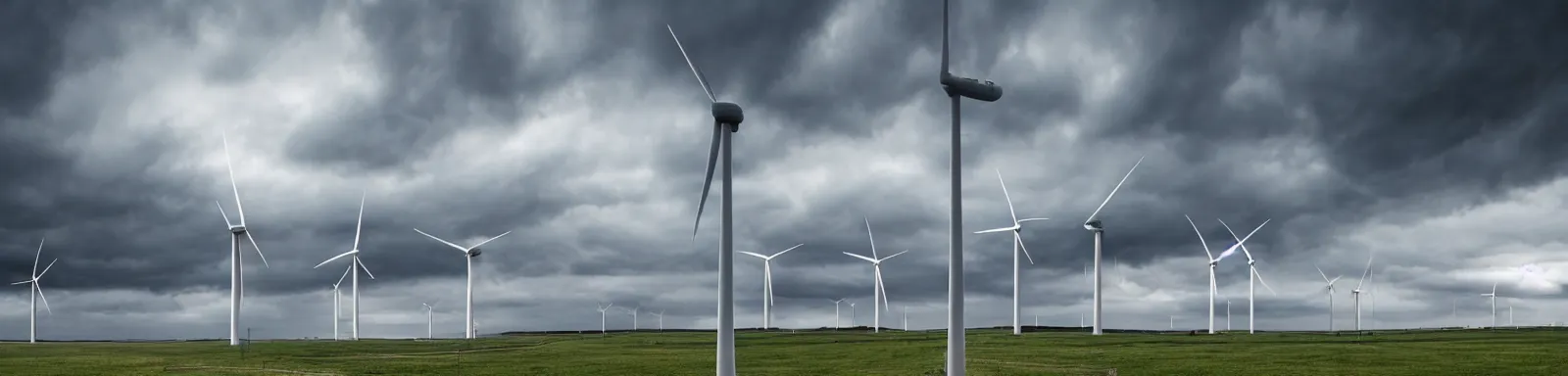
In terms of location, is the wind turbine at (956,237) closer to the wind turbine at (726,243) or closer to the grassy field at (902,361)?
the wind turbine at (726,243)

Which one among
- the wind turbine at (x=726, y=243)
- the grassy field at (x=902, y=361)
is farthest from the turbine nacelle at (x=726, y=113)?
the grassy field at (x=902, y=361)

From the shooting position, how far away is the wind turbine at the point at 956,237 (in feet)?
171

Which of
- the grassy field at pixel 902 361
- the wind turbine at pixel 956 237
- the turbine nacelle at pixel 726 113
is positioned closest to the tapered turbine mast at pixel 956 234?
the wind turbine at pixel 956 237

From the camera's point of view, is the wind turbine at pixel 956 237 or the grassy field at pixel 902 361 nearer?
the wind turbine at pixel 956 237

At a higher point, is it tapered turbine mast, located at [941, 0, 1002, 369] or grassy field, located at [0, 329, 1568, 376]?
tapered turbine mast, located at [941, 0, 1002, 369]

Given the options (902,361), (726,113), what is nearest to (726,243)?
(726,113)

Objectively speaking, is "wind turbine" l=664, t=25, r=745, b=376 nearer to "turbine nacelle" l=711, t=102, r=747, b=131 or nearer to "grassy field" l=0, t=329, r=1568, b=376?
"turbine nacelle" l=711, t=102, r=747, b=131

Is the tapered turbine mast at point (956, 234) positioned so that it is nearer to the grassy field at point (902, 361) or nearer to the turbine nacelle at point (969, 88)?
the turbine nacelle at point (969, 88)

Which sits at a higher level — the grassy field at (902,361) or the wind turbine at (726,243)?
the wind turbine at (726,243)

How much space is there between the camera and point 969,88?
57.7m

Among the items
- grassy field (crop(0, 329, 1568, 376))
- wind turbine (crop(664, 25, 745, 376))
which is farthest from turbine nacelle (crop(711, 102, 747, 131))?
grassy field (crop(0, 329, 1568, 376))

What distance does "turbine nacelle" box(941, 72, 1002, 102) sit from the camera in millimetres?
57125

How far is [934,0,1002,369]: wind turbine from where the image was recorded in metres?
52.2

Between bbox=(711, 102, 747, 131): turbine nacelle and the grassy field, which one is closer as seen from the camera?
bbox=(711, 102, 747, 131): turbine nacelle
